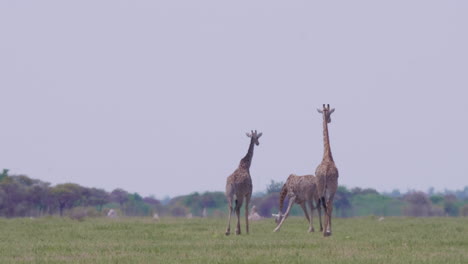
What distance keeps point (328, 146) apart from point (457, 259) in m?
6.96

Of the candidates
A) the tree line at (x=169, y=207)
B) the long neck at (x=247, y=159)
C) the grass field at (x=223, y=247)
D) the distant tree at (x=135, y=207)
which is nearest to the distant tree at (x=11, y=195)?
the tree line at (x=169, y=207)

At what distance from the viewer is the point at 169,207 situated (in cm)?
8325

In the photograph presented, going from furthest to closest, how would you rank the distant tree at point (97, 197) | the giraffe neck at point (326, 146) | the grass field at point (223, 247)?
the distant tree at point (97, 197), the giraffe neck at point (326, 146), the grass field at point (223, 247)

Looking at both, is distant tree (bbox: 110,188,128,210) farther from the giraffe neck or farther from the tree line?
the giraffe neck

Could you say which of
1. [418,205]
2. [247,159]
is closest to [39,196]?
[418,205]

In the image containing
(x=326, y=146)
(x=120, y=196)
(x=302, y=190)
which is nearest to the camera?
(x=326, y=146)

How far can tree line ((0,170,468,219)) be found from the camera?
2355 inches

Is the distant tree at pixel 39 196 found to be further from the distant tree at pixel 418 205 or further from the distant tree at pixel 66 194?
the distant tree at pixel 418 205

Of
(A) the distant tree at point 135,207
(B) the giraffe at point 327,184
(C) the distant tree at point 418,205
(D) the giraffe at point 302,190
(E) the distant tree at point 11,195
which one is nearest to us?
(B) the giraffe at point 327,184

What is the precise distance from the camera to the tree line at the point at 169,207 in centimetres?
5981

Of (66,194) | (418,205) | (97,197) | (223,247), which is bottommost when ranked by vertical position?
(223,247)

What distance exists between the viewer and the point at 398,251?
1442 cm

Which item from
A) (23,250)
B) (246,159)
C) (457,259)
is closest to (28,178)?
(246,159)

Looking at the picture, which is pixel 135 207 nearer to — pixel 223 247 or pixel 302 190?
pixel 302 190
